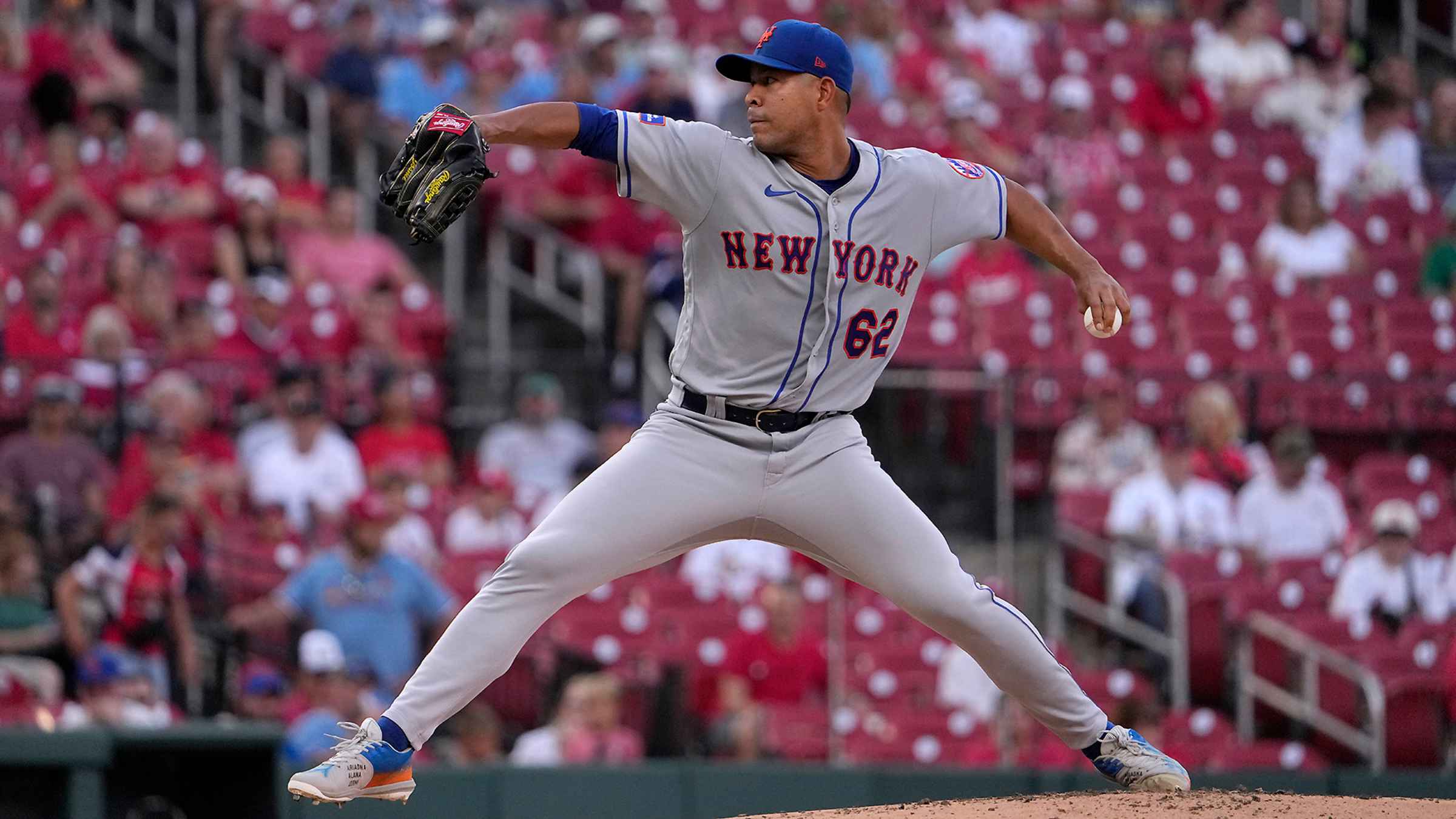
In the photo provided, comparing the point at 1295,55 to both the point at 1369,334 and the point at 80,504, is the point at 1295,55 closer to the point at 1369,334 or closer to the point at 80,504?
the point at 1369,334

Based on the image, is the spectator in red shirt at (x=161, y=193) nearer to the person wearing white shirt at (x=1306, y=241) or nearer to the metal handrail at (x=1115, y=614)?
the metal handrail at (x=1115, y=614)

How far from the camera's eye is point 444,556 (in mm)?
8602

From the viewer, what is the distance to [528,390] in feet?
30.6

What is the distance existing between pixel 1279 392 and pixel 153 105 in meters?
6.69

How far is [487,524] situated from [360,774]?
445cm

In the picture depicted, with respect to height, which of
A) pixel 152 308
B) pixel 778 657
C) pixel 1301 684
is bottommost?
pixel 1301 684

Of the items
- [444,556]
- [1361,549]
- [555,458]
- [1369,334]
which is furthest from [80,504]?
[1369,334]

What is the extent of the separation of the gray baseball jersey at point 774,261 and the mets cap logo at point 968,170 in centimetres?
16

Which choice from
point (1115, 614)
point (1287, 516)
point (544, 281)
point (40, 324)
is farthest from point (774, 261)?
point (544, 281)

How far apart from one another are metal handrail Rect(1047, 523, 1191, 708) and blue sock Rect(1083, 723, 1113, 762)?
3.90 m

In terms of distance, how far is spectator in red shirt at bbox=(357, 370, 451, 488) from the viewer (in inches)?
356

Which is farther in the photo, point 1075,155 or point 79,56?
point 1075,155

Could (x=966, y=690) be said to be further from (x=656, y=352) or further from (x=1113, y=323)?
(x=1113, y=323)

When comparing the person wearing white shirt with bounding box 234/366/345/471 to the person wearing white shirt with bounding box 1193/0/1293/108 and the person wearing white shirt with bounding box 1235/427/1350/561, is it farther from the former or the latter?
the person wearing white shirt with bounding box 1193/0/1293/108
